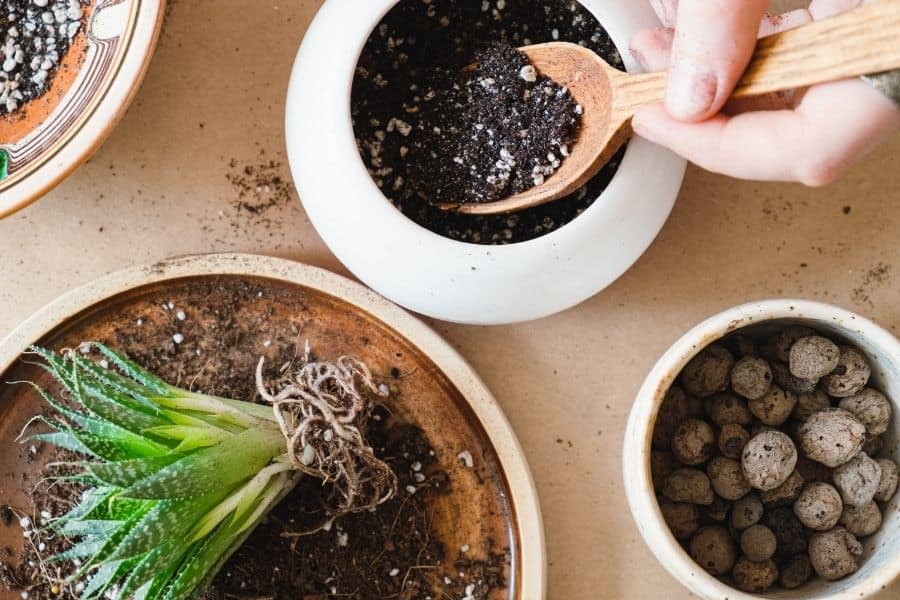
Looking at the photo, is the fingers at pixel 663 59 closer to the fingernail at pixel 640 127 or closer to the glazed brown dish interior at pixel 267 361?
the fingernail at pixel 640 127

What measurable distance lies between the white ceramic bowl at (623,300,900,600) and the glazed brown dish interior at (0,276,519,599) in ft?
0.56

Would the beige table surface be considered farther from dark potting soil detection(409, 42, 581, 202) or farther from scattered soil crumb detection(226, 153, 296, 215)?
dark potting soil detection(409, 42, 581, 202)

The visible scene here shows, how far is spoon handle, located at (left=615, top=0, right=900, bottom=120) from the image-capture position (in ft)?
2.21

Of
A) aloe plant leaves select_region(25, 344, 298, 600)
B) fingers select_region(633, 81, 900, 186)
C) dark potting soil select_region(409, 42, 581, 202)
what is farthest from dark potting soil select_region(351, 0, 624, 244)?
aloe plant leaves select_region(25, 344, 298, 600)

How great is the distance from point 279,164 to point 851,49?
64 cm

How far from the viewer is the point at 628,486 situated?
3.23 ft

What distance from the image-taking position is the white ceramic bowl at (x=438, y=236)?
0.88 meters

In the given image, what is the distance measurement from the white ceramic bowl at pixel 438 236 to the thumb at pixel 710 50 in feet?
0.39

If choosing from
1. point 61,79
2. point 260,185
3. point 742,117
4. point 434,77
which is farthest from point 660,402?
point 61,79

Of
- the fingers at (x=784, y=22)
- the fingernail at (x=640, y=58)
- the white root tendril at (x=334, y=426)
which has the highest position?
the fingers at (x=784, y=22)

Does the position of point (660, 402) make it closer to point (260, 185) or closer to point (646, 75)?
point (646, 75)

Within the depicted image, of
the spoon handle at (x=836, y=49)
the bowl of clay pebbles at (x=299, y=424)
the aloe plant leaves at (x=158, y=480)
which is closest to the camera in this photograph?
the spoon handle at (x=836, y=49)

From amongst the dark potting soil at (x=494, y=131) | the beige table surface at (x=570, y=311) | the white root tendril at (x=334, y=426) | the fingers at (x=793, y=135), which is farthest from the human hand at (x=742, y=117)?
the white root tendril at (x=334, y=426)

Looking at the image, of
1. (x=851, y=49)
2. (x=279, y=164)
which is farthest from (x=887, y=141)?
(x=279, y=164)
